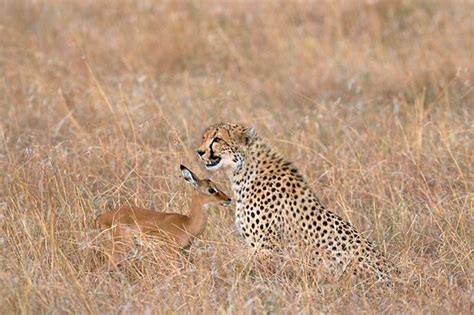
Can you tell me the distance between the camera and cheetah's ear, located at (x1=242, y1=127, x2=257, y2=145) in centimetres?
546

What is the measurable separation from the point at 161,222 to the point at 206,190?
344 millimetres

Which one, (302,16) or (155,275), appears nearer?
(155,275)

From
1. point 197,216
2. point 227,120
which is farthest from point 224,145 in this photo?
point 227,120

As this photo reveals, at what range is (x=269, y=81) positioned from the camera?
357 inches

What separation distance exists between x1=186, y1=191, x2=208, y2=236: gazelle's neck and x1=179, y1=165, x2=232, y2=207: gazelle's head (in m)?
0.02

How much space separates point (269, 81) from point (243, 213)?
3838 mm

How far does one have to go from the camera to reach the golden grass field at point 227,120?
470 cm

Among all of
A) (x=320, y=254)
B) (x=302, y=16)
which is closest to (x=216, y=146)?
(x=320, y=254)

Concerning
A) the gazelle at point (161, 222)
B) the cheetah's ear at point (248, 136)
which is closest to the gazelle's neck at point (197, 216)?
the gazelle at point (161, 222)

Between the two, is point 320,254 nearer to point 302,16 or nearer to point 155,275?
point 155,275

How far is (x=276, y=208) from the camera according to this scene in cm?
527

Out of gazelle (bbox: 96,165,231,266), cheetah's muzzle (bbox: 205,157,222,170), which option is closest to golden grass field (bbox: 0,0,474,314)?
gazelle (bbox: 96,165,231,266)

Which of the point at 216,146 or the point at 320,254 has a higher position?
the point at 216,146

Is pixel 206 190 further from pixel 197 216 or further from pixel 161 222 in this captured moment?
pixel 161 222
